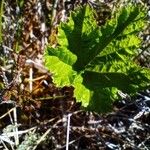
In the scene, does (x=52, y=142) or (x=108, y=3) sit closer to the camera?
(x=52, y=142)

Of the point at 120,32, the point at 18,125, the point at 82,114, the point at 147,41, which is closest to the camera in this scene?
the point at 120,32

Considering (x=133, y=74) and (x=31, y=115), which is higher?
(x=133, y=74)

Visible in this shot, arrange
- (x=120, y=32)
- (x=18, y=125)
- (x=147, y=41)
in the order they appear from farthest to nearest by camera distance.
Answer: (x=147, y=41) → (x=18, y=125) → (x=120, y=32)

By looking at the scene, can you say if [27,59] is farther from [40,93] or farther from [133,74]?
[133,74]

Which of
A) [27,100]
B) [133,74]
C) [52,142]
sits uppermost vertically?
[133,74]

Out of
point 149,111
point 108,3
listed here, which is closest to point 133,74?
point 149,111

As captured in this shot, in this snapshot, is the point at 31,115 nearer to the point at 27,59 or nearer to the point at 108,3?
the point at 27,59
